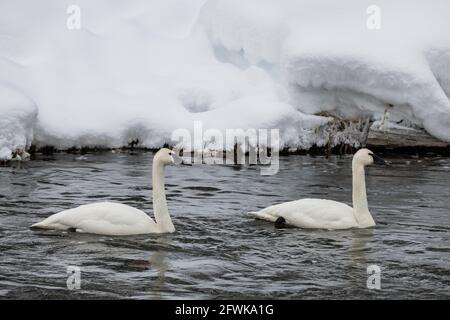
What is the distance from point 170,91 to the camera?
1970cm

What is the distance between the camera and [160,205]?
10945mm

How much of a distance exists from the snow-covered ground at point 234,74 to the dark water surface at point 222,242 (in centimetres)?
160

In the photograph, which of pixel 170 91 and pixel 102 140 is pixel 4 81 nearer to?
pixel 102 140

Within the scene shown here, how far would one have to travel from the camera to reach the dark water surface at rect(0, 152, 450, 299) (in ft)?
27.3

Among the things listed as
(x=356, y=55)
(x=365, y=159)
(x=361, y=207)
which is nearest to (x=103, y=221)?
(x=361, y=207)

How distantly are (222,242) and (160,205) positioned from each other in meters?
1.02

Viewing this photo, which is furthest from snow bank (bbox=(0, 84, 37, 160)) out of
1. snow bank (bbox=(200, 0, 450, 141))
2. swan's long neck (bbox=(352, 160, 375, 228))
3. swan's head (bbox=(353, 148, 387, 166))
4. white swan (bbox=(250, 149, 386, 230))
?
swan's long neck (bbox=(352, 160, 375, 228))

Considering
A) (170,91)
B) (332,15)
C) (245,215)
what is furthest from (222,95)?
(245,215)

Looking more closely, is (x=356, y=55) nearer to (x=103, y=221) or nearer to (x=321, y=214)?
(x=321, y=214)

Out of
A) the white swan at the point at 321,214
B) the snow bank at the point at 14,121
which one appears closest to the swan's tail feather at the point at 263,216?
the white swan at the point at 321,214

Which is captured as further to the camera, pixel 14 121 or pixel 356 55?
pixel 356 55

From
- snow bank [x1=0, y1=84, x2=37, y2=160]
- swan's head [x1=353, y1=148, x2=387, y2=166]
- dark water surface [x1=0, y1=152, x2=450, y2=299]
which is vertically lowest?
dark water surface [x1=0, y1=152, x2=450, y2=299]

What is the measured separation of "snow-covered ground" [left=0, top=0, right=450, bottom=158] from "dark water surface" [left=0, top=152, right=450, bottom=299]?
5.26ft

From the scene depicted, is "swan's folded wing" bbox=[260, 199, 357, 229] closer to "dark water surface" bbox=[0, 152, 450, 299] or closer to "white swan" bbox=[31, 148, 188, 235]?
"dark water surface" bbox=[0, 152, 450, 299]
